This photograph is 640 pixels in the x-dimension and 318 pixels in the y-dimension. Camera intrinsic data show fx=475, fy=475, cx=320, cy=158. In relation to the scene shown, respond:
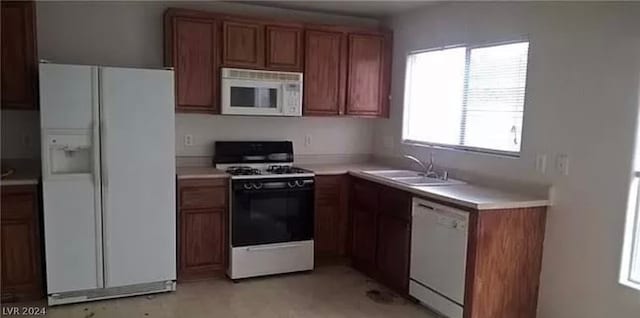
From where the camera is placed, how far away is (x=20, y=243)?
11.1 ft

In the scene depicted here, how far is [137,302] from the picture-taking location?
3566mm

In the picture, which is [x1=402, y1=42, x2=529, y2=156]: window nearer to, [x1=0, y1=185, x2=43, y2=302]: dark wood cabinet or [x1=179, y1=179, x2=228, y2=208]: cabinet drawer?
[x1=179, y1=179, x2=228, y2=208]: cabinet drawer

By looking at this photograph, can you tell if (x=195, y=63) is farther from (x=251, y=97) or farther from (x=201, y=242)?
(x=201, y=242)

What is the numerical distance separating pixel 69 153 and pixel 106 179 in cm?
32

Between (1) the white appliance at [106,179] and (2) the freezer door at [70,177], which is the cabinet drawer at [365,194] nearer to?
(1) the white appliance at [106,179]

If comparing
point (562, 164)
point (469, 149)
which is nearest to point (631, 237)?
point (562, 164)

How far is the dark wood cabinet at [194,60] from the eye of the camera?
3943mm

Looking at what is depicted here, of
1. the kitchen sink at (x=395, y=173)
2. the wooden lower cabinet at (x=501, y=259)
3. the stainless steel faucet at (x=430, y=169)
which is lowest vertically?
the wooden lower cabinet at (x=501, y=259)

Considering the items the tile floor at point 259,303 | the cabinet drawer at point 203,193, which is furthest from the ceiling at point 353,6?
the tile floor at point 259,303

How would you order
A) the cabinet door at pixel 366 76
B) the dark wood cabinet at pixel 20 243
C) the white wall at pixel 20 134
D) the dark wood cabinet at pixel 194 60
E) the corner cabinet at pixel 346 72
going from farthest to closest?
the cabinet door at pixel 366 76 → the corner cabinet at pixel 346 72 → the dark wood cabinet at pixel 194 60 → the white wall at pixel 20 134 → the dark wood cabinet at pixel 20 243

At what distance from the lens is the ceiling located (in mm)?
4262

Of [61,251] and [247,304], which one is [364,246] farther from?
[61,251]

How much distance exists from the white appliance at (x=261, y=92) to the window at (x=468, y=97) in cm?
116

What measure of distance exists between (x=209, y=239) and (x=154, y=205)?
1.87 feet
